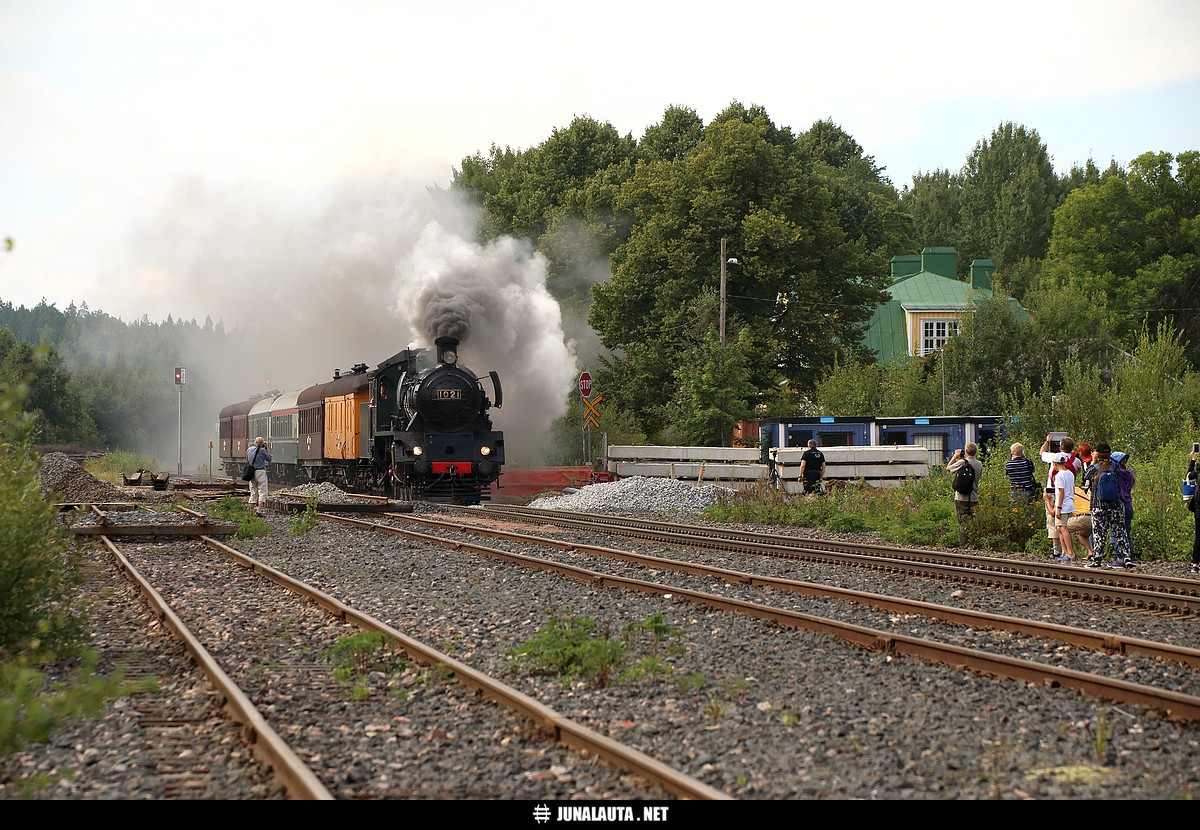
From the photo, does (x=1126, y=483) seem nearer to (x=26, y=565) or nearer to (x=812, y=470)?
(x=812, y=470)

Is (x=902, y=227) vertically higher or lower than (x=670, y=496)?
higher

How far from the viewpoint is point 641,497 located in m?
27.9

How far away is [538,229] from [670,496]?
111 feet

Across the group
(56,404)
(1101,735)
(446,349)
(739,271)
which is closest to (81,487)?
(446,349)

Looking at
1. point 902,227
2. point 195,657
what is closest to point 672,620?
point 195,657

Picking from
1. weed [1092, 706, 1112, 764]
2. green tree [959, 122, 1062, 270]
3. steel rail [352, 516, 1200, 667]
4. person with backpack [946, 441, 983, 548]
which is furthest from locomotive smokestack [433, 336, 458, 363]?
green tree [959, 122, 1062, 270]

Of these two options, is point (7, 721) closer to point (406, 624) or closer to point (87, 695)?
point (87, 695)

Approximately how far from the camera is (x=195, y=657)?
9.06 m

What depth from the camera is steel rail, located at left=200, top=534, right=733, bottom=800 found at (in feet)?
18.0

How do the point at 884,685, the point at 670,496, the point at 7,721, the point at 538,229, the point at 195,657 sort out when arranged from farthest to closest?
the point at 538,229, the point at 670,496, the point at 195,657, the point at 884,685, the point at 7,721

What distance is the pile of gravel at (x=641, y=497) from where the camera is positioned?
26.8 m

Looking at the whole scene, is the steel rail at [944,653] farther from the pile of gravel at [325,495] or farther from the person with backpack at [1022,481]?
the pile of gravel at [325,495]

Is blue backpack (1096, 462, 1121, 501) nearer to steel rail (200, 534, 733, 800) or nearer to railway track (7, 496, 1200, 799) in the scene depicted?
railway track (7, 496, 1200, 799)
